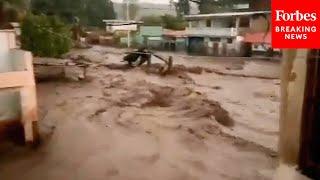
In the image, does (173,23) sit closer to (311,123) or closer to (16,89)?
(16,89)

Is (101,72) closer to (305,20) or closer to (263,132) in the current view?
(263,132)

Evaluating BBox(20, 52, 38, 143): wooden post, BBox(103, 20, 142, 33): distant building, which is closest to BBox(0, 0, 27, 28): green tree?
BBox(103, 20, 142, 33): distant building

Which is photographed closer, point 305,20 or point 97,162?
point 305,20

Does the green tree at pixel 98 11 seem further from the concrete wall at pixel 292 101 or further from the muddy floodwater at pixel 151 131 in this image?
the concrete wall at pixel 292 101

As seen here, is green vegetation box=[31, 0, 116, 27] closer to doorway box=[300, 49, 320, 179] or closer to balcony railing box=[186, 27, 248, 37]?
balcony railing box=[186, 27, 248, 37]

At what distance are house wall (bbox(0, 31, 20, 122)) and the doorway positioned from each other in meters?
6.53

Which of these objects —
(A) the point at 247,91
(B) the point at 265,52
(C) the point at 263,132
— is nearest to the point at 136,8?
(B) the point at 265,52

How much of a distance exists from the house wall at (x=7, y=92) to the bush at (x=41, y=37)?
42.6ft

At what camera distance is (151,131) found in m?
11.6

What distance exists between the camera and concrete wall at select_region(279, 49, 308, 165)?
13.9 ft

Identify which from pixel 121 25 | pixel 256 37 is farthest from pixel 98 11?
pixel 256 37

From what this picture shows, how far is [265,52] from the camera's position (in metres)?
31.0

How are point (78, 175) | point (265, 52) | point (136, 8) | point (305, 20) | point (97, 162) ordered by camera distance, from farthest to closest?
point (136, 8)
point (265, 52)
point (97, 162)
point (78, 175)
point (305, 20)

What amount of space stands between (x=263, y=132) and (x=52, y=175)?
6129 mm
